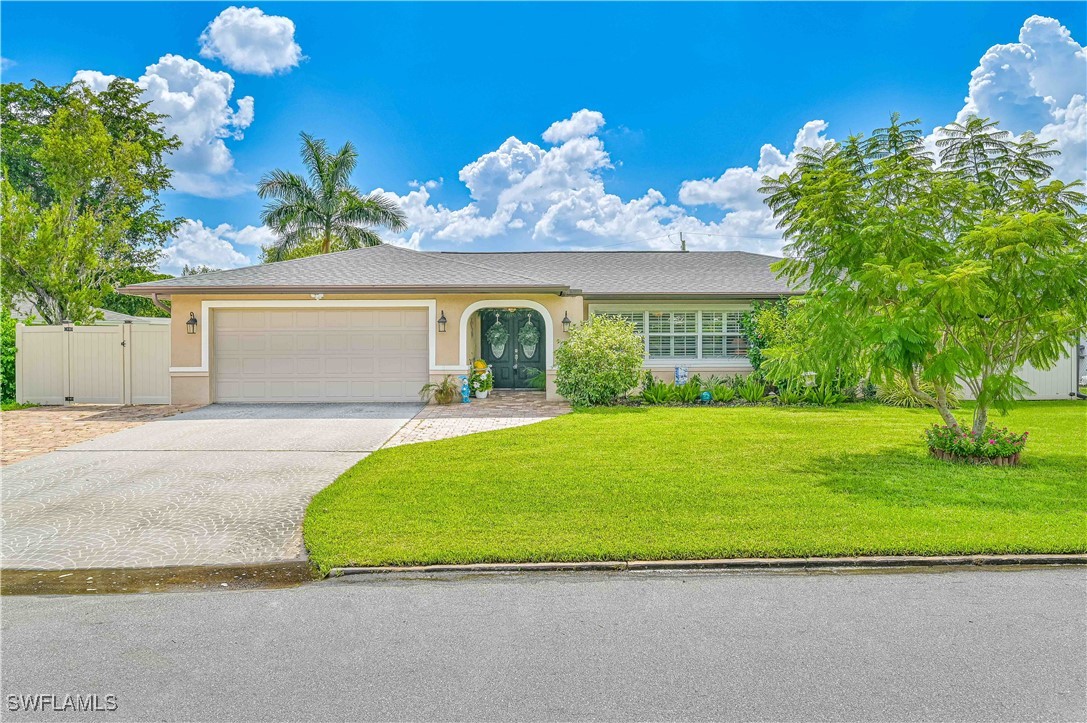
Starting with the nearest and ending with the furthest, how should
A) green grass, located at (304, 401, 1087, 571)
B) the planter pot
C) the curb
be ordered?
the curb < green grass, located at (304, 401, 1087, 571) < the planter pot

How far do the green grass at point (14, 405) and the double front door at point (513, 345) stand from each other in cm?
1114

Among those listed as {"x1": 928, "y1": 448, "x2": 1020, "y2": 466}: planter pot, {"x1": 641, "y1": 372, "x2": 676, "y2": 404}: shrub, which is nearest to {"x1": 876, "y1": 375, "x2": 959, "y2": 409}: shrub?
{"x1": 641, "y1": 372, "x2": 676, "y2": 404}: shrub

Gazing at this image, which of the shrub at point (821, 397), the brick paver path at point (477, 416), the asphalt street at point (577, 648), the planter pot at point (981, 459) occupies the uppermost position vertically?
the shrub at point (821, 397)

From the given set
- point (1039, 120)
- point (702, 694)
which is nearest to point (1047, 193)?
point (1039, 120)

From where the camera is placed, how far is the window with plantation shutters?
16.6 m

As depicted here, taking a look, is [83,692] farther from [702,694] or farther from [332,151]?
[332,151]

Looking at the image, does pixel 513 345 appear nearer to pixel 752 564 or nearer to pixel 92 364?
pixel 92 364

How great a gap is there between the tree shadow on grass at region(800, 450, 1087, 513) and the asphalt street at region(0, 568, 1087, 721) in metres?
1.76

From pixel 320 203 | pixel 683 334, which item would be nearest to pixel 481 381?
pixel 683 334

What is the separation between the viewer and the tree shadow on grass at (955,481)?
6078 mm

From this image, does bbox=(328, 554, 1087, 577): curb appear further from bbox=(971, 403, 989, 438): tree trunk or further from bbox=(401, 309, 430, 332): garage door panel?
bbox=(401, 309, 430, 332): garage door panel

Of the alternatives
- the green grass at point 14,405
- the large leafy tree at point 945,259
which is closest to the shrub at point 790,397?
the large leafy tree at point 945,259

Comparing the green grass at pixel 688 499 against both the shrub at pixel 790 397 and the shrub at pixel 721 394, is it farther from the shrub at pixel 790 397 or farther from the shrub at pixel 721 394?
the shrub at pixel 721 394

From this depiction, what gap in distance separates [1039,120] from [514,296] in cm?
1104
